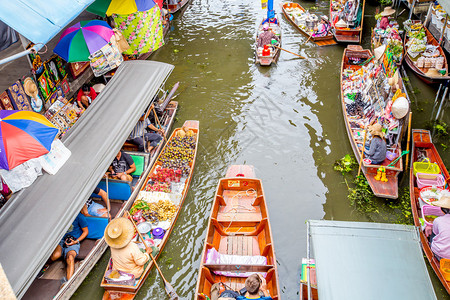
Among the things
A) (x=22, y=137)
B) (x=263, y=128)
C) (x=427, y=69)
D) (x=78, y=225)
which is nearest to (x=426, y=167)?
(x=263, y=128)

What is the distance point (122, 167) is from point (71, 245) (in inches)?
101

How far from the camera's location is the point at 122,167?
32.3 ft

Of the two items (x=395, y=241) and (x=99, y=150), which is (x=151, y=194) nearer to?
(x=99, y=150)

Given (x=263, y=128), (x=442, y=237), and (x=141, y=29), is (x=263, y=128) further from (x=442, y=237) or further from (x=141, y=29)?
(x=442, y=237)

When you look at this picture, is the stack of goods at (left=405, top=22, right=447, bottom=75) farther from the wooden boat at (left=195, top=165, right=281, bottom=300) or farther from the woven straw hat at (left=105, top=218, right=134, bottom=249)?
the woven straw hat at (left=105, top=218, right=134, bottom=249)

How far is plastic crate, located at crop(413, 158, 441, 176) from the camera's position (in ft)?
31.5

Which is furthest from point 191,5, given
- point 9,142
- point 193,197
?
point 9,142

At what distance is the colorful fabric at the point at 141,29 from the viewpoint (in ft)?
40.7

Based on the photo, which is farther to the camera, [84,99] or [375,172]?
[84,99]

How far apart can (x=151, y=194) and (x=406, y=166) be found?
7.57m

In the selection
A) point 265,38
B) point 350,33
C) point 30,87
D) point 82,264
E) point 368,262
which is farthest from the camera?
point 350,33

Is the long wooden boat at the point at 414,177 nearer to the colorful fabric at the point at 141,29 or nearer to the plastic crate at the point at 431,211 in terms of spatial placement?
the plastic crate at the point at 431,211

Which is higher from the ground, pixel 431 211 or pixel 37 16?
pixel 37 16

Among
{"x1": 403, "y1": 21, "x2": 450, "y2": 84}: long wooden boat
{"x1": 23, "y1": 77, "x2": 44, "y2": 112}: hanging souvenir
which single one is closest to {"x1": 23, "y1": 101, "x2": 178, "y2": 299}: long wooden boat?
{"x1": 23, "y1": 77, "x2": 44, "y2": 112}: hanging souvenir
